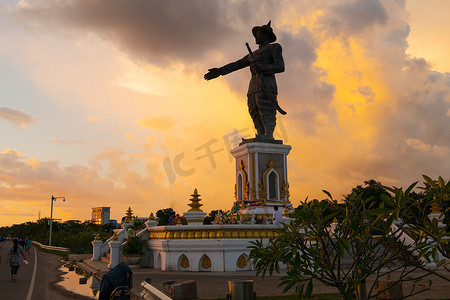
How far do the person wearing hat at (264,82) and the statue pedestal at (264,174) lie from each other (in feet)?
3.19

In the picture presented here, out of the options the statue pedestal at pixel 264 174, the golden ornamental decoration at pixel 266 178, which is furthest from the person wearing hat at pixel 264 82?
the golden ornamental decoration at pixel 266 178

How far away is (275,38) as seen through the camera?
29.0 m

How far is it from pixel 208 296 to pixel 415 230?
6.71m

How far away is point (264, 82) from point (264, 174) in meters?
6.52

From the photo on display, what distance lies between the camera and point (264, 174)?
1054 inches

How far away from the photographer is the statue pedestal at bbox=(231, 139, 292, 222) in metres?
26.5

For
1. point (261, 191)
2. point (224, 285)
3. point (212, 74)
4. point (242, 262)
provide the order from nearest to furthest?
point (224, 285)
point (242, 262)
point (261, 191)
point (212, 74)

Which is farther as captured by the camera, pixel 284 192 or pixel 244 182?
pixel 244 182

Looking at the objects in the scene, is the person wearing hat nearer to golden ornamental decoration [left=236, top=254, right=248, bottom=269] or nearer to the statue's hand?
the statue's hand

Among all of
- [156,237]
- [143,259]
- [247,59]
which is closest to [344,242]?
[156,237]

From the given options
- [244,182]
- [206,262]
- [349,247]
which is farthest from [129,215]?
[349,247]

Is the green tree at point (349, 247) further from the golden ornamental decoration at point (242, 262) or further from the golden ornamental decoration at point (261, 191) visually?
the golden ornamental decoration at point (261, 191)

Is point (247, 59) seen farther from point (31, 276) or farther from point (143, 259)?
point (31, 276)

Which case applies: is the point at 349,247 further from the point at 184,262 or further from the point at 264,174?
the point at 264,174
